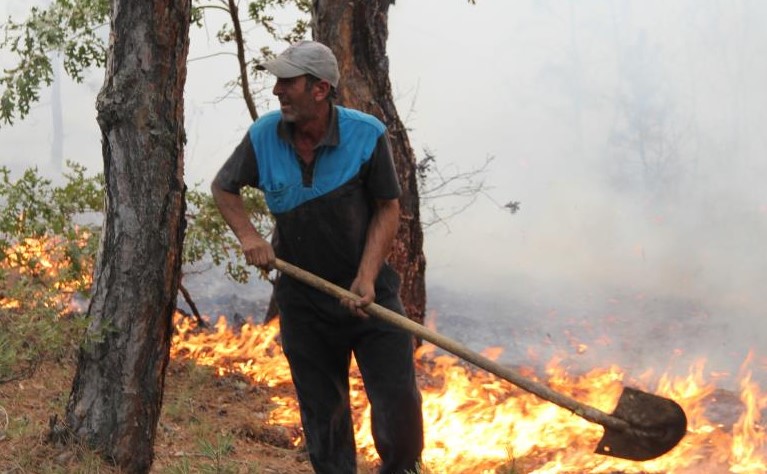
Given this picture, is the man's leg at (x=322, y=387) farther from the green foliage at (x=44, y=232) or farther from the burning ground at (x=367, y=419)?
the green foliage at (x=44, y=232)

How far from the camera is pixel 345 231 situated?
489cm

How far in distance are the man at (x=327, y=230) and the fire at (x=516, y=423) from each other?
0.92 metres

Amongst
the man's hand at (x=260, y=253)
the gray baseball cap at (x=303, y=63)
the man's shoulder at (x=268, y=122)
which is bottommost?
the man's hand at (x=260, y=253)

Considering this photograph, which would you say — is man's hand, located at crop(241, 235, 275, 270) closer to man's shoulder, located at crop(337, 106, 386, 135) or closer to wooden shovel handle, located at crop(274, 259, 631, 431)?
wooden shovel handle, located at crop(274, 259, 631, 431)

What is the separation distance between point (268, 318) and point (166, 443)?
3736 millimetres

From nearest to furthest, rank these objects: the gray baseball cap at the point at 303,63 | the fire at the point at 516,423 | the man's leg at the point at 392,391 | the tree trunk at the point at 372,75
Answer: the gray baseball cap at the point at 303,63, the man's leg at the point at 392,391, the fire at the point at 516,423, the tree trunk at the point at 372,75

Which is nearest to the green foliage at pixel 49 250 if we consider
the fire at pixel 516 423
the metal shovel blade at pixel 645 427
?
the fire at pixel 516 423

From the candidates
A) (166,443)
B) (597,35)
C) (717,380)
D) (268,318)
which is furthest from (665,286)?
(597,35)

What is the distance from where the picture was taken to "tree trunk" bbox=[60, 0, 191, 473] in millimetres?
4879

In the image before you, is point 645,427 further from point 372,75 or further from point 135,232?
point 372,75

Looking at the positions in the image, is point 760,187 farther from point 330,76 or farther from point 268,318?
point 330,76

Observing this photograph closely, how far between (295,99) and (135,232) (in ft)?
3.40

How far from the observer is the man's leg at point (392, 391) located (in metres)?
4.91

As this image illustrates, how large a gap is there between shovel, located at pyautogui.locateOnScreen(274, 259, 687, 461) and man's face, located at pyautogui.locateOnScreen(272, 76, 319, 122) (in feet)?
2.27
